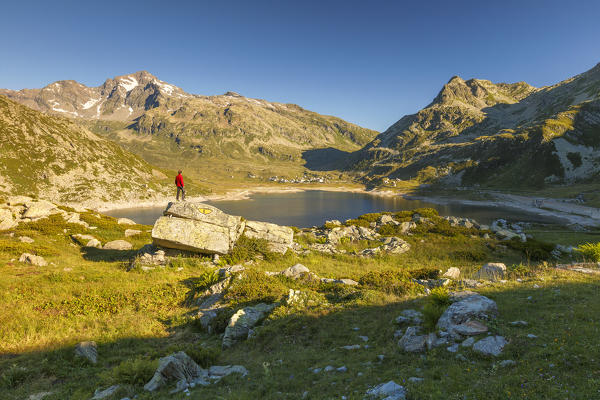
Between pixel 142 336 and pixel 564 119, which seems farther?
pixel 564 119

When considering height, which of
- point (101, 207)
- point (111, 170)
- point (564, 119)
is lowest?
point (101, 207)

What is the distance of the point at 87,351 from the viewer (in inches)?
368

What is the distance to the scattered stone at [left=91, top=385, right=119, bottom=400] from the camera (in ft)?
23.0

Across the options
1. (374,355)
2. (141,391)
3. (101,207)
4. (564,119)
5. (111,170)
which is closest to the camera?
(141,391)

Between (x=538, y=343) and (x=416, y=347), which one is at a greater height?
(x=538, y=343)

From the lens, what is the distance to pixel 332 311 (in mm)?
11203

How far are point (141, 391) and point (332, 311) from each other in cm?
707

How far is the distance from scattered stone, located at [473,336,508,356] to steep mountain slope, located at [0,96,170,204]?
425ft

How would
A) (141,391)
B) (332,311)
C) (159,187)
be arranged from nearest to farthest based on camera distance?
(141,391), (332,311), (159,187)

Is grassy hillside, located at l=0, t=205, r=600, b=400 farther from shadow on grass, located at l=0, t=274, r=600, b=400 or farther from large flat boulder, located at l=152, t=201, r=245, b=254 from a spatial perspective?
large flat boulder, located at l=152, t=201, r=245, b=254

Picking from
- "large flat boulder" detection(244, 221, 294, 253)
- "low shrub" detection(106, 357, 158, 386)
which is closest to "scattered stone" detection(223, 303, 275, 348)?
"low shrub" detection(106, 357, 158, 386)

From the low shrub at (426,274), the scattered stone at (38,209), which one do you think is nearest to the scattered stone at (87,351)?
the low shrub at (426,274)

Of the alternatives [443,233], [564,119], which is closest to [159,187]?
[443,233]

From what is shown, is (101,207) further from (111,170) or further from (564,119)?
(564,119)
